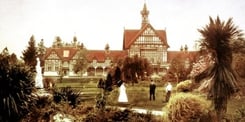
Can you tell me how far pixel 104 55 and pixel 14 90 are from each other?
2.78m

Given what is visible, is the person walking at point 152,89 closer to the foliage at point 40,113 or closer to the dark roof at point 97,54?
the dark roof at point 97,54

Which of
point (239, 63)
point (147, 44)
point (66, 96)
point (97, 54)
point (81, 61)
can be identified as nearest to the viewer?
point (239, 63)

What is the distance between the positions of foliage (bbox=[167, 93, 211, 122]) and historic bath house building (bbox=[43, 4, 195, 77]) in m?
2.91

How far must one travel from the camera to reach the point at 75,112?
7.80 metres

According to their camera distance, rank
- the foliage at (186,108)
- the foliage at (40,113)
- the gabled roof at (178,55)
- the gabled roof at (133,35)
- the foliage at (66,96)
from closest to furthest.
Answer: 1. the foliage at (186,108)
2. the foliage at (40,113)
3. the foliage at (66,96)
4. the gabled roof at (178,55)
5. the gabled roof at (133,35)

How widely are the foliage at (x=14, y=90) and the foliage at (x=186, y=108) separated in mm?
2488

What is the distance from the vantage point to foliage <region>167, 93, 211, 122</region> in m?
6.88

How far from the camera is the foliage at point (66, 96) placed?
8.62 m

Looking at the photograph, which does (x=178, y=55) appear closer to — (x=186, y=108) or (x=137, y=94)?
(x=137, y=94)

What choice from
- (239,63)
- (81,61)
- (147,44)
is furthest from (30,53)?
(239,63)

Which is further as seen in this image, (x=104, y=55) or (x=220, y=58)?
(x=104, y=55)

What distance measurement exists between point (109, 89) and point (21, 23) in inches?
90.1

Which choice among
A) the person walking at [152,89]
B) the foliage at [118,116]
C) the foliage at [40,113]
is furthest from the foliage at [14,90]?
the person walking at [152,89]

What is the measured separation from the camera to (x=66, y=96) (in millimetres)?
8734
